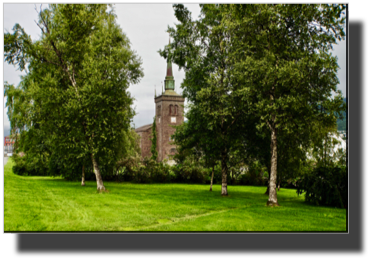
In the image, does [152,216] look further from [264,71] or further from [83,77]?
[83,77]

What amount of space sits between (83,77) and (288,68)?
9.03m

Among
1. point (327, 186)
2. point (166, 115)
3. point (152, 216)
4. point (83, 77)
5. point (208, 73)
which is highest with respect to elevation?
point (166, 115)

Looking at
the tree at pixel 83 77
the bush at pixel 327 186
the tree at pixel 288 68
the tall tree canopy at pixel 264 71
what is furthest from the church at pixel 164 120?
the tree at pixel 288 68

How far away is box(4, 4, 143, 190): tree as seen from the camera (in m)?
14.0

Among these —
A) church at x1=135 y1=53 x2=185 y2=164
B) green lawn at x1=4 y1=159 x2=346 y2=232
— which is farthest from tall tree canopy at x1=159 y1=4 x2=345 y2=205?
church at x1=135 y1=53 x2=185 y2=164

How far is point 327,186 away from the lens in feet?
39.8

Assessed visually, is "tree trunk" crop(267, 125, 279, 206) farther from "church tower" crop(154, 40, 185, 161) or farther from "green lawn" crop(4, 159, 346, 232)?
"church tower" crop(154, 40, 185, 161)

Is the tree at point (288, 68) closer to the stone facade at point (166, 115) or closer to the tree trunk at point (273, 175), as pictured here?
the tree trunk at point (273, 175)

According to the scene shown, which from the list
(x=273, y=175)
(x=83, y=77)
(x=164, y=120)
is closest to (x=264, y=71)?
(x=273, y=175)

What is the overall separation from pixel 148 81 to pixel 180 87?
271 cm

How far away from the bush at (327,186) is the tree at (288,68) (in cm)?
157
